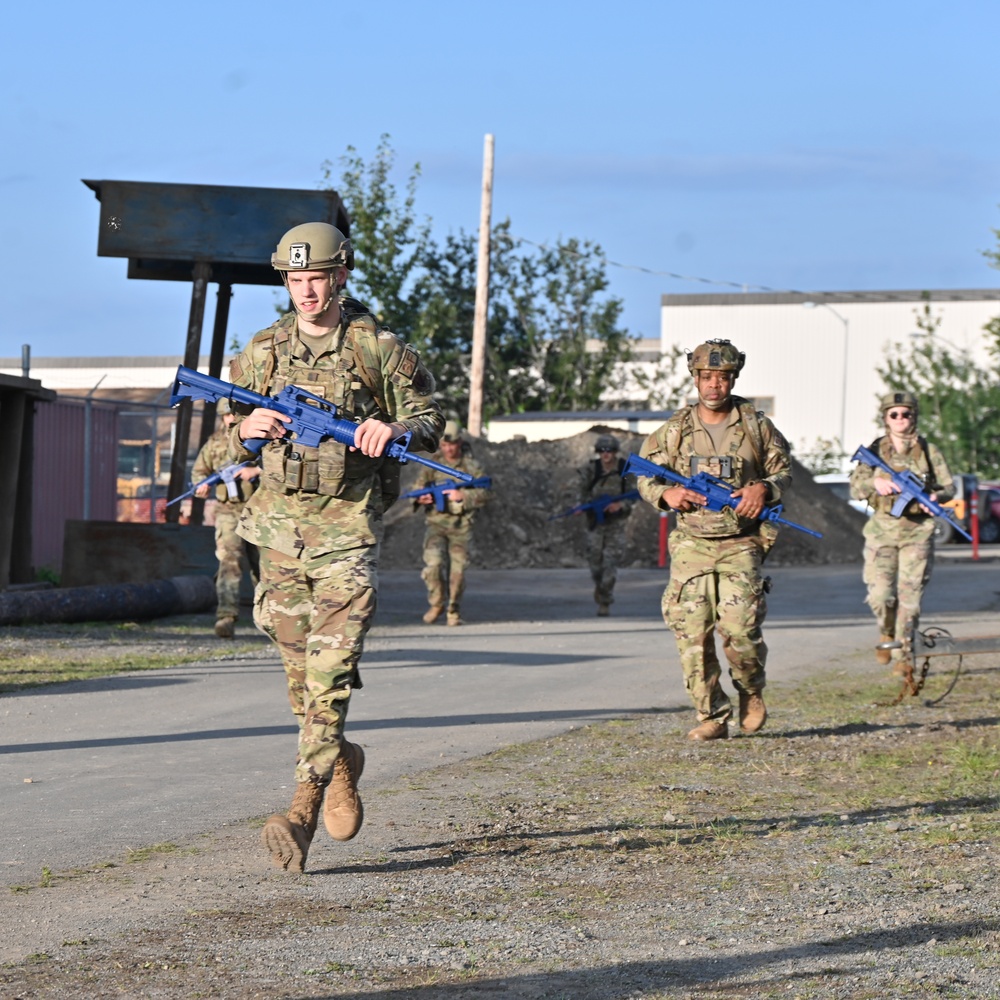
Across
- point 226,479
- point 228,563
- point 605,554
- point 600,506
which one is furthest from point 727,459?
point 600,506

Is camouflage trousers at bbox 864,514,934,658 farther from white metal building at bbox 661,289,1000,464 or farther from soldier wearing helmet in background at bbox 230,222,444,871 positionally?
white metal building at bbox 661,289,1000,464

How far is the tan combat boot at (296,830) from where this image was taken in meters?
5.84

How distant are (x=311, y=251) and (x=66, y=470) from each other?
19166mm

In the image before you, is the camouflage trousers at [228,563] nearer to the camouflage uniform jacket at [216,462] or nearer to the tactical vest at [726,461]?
the camouflage uniform jacket at [216,462]

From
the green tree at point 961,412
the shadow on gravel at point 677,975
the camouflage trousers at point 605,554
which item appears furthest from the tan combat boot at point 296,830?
the green tree at point 961,412

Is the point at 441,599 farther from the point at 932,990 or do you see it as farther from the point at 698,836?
the point at 932,990

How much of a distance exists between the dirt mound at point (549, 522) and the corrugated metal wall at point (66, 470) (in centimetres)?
758

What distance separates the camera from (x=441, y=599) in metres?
17.8

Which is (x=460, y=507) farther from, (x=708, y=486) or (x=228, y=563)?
(x=708, y=486)

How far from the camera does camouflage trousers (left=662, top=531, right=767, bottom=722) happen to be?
9.16 m

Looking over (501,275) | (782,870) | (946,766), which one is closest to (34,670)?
(946,766)

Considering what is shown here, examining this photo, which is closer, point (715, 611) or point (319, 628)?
point (319, 628)

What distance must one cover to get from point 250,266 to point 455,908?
14665mm

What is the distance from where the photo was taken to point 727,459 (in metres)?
9.23
